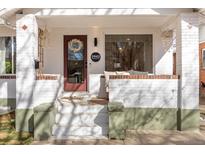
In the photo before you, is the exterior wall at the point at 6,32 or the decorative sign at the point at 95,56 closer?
the exterior wall at the point at 6,32

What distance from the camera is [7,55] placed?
1122 cm

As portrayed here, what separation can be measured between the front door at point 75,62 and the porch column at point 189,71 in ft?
13.9

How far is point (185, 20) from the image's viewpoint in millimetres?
8141

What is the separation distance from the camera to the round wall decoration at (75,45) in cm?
1126

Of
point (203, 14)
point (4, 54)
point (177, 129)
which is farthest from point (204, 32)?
point (4, 54)

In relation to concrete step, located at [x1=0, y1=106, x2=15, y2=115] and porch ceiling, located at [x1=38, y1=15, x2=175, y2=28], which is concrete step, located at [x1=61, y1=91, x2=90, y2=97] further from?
porch ceiling, located at [x1=38, y1=15, x2=175, y2=28]

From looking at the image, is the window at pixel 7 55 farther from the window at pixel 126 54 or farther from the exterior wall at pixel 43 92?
the window at pixel 126 54

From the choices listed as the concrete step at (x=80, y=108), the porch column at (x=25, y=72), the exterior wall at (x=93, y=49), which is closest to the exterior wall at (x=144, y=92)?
the concrete step at (x=80, y=108)

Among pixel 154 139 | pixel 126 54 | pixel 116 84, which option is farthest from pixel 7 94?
pixel 154 139

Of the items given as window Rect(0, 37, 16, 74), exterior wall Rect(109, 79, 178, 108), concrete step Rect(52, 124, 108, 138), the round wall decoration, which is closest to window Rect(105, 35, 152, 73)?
the round wall decoration

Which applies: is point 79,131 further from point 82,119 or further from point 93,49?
point 93,49

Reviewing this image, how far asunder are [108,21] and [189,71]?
10.5 ft

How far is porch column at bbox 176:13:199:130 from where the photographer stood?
8148 mm

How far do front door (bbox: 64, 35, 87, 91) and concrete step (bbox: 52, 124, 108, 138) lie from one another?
11.2 ft
